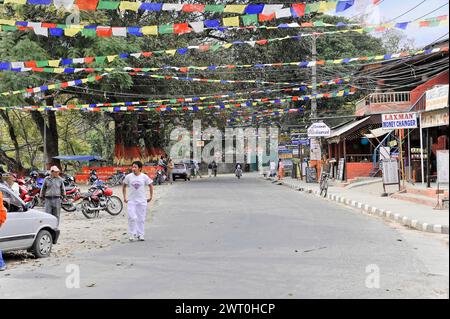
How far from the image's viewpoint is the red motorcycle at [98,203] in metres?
17.0

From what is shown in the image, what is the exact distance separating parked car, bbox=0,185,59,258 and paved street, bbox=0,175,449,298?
0.57m

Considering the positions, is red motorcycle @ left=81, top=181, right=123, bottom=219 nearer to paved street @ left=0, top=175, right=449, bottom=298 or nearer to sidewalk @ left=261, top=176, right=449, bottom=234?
paved street @ left=0, top=175, right=449, bottom=298

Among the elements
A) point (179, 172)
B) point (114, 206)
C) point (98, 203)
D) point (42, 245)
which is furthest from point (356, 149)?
point (42, 245)

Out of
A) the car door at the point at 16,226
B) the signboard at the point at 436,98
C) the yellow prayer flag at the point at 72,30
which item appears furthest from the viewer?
the signboard at the point at 436,98

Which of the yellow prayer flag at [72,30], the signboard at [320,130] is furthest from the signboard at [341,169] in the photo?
the yellow prayer flag at [72,30]

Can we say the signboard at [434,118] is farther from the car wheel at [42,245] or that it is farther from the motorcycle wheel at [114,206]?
the car wheel at [42,245]

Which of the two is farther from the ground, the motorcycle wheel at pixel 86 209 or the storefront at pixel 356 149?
the storefront at pixel 356 149

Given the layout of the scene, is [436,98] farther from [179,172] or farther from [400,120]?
[179,172]

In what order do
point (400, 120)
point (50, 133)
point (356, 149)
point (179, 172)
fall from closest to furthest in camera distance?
point (400, 120)
point (356, 149)
point (50, 133)
point (179, 172)

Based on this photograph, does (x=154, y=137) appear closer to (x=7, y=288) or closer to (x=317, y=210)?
(x=317, y=210)

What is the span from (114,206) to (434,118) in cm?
1078

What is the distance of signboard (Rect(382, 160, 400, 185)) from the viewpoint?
21.1m

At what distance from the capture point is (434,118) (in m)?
18.8
